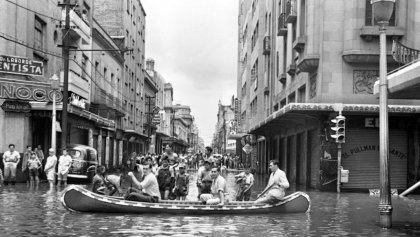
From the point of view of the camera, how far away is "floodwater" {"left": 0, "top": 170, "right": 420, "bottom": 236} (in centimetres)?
1232

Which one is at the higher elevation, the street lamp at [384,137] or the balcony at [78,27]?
the balcony at [78,27]

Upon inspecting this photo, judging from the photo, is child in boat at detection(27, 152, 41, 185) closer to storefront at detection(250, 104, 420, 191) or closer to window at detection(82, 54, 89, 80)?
storefront at detection(250, 104, 420, 191)

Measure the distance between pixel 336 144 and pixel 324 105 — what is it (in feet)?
8.05

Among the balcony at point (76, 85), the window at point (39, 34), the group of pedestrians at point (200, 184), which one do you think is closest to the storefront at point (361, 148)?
the group of pedestrians at point (200, 184)

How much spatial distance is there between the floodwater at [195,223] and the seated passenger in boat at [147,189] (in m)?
0.84

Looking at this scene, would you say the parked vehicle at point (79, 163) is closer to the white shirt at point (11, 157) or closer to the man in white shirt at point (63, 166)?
the man in white shirt at point (63, 166)

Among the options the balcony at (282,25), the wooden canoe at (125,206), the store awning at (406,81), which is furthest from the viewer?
the balcony at (282,25)

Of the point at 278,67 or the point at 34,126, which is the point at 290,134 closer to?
the point at 278,67

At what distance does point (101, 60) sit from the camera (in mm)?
48156

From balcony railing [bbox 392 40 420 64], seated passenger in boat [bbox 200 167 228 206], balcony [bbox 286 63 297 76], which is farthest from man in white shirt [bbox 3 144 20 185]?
balcony railing [bbox 392 40 420 64]

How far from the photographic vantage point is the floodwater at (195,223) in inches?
485

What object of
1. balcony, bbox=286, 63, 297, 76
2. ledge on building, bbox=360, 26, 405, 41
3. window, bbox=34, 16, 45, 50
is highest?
window, bbox=34, 16, 45, 50

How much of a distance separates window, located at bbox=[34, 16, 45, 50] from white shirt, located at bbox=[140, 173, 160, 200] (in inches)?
724

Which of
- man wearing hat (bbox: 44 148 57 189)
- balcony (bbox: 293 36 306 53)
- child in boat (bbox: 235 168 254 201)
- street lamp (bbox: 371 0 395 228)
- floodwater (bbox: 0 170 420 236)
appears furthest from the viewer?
balcony (bbox: 293 36 306 53)
